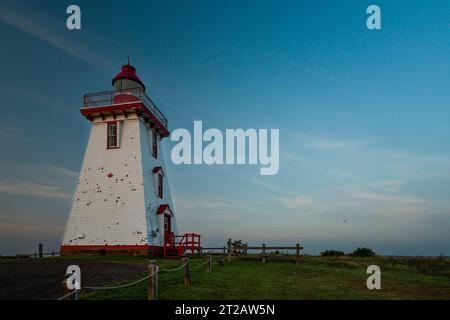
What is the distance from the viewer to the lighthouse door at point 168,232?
82.2ft

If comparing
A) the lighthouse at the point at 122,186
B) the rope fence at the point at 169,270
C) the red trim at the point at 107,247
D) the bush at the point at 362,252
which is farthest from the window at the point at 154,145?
the bush at the point at 362,252

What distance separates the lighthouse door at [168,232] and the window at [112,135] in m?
7.10

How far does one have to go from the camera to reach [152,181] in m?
25.8

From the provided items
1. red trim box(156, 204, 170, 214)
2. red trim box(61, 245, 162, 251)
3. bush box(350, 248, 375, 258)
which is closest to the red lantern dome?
red trim box(156, 204, 170, 214)

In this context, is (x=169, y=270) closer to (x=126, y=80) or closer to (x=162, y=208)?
(x=162, y=208)

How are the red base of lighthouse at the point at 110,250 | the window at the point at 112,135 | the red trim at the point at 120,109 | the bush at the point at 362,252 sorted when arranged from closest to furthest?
the red base of lighthouse at the point at 110,250, the red trim at the point at 120,109, the window at the point at 112,135, the bush at the point at 362,252

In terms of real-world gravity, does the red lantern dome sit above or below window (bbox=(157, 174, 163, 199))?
above

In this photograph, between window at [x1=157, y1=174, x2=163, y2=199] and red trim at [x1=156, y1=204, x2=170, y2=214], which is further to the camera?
window at [x1=157, y1=174, x2=163, y2=199]

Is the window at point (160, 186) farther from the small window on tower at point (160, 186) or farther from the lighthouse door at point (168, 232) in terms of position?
the lighthouse door at point (168, 232)

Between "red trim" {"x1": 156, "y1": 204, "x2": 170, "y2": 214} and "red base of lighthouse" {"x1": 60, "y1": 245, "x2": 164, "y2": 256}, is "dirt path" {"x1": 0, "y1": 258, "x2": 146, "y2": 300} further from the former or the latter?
"red trim" {"x1": 156, "y1": 204, "x2": 170, "y2": 214}

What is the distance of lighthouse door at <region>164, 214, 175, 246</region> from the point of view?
82.2ft

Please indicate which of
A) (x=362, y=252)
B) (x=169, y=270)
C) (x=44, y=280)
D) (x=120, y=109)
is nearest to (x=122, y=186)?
(x=120, y=109)
